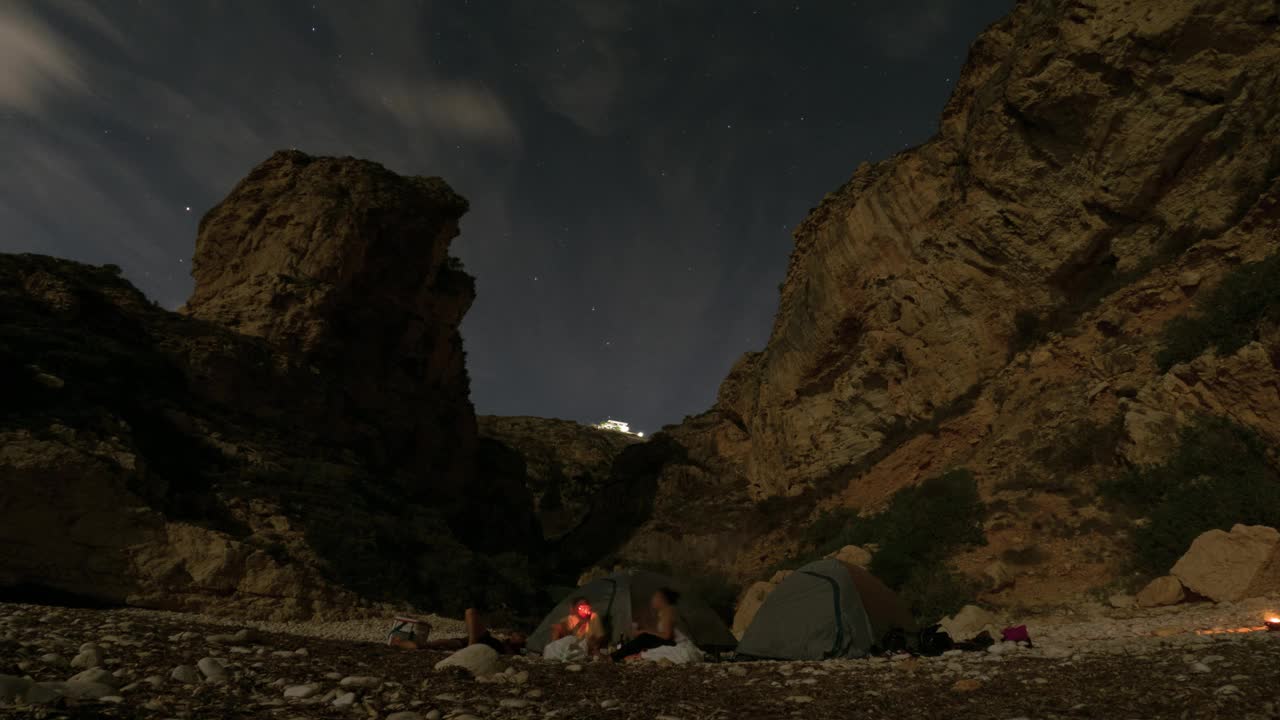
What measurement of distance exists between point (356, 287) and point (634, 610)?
2799cm

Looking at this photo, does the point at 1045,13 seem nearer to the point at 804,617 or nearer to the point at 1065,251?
the point at 1065,251

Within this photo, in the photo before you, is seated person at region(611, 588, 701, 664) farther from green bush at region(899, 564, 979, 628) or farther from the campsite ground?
green bush at region(899, 564, 979, 628)

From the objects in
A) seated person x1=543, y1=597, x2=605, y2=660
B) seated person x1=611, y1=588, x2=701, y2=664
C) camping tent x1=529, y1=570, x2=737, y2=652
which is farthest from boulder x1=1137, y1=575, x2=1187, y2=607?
seated person x1=543, y1=597, x2=605, y2=660

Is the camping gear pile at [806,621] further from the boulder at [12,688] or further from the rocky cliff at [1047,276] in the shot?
the boulder at [12,688]

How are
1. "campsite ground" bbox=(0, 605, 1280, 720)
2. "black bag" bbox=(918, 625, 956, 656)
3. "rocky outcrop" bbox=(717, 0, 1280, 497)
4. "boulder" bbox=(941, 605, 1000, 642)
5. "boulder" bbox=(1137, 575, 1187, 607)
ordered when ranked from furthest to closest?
"rocky outcrop" bbox=(717, 0, 1280, 497), "boulder" bbox=(941, 605, 1000, 642), "boulder" bbox=(1137, 575, 1187, 607), "black bag" bbox=(918, 625, 956, 656), "campsite ground" bbox=(0, 605, 1280, 720)

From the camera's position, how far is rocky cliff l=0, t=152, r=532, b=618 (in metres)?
14.3

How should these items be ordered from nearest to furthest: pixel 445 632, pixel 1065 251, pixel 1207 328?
pixel 1207 328 → pixel 445 632 → pixel 1065 251

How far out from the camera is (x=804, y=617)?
9859mm

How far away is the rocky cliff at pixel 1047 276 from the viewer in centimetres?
1436

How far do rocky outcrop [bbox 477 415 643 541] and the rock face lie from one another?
19638 millimetres

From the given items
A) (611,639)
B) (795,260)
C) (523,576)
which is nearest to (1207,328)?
(611,639)

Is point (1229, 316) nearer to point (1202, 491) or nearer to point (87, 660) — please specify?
point (1202, 491)

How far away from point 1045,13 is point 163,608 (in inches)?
1116

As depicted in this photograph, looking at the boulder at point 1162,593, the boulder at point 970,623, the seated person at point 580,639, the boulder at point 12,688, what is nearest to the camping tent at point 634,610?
the seated person at point 580,639
